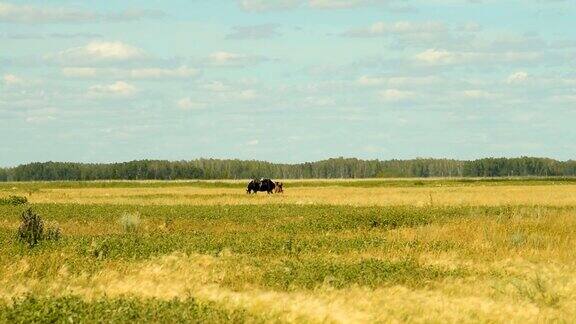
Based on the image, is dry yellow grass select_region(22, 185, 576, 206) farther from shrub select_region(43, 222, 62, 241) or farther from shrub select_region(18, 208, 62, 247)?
shrub select_region(18, 208, 62, 247)

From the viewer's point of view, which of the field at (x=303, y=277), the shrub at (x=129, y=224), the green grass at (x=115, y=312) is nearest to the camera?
the green grass at (x=115, y=312)

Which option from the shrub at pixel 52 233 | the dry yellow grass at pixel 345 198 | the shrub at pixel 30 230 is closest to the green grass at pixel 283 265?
the shrub at pixel 30 230

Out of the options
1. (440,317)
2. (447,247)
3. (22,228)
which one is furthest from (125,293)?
(447,247)

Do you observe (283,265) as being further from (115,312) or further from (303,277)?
(115,312)

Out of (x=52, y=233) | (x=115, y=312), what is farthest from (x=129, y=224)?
(x=115, y=312)

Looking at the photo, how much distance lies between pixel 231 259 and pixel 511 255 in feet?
25.5

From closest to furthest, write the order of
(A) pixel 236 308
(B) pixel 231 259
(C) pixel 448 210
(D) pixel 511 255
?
(A) pixel 236 308, (B) pixel 231 259, (D) pixel 511 255, (C) pixel 448 210

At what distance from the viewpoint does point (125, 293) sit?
14.6 meters

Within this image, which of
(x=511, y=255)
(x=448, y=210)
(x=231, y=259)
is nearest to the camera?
(x=231, y=259)

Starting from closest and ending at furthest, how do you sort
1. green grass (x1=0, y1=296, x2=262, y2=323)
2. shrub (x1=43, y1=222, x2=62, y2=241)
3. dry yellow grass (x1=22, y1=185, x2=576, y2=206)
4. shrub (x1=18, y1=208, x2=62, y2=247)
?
green grass (x1=0, y1=296, x2=262, y2=323) → shrub (x1=18, y1=208, x2=62, y2=247) → shrub (x1=43, y1=222, x2=62, y2=241) → dry yellow grass (x1=22, y1=185, x2=576, y2=206)

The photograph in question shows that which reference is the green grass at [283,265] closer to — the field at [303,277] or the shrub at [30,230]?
the field at [303,277]

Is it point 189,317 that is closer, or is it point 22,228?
point 189,317

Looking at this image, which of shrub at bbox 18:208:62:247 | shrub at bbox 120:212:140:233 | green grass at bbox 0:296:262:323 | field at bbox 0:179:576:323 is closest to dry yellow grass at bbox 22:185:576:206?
shrub at bbox 120:212:140:233

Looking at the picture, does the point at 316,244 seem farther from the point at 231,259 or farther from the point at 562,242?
the point at 562,242
